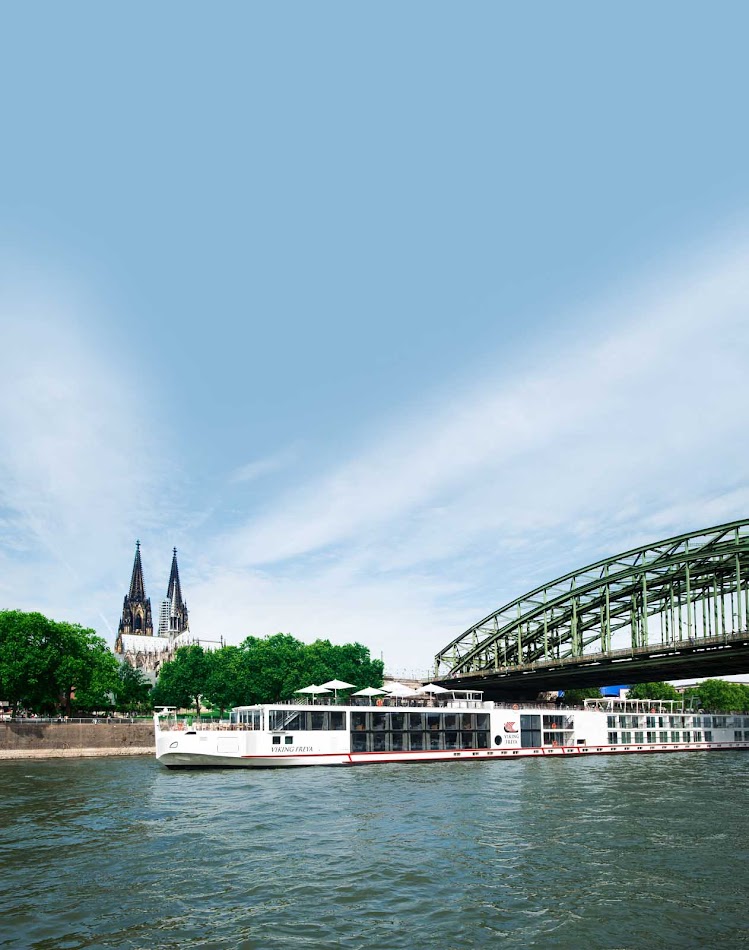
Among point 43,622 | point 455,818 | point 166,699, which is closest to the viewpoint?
point 455,818

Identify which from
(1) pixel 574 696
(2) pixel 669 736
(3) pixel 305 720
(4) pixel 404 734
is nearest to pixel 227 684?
(4) pixel 404 734

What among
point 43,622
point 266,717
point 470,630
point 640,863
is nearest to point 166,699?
point 43,622

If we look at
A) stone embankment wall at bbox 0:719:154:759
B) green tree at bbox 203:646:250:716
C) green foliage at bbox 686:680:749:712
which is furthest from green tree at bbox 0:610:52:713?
green foliage at bbox 686:680:749:712

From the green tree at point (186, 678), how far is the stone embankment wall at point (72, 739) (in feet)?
79.3

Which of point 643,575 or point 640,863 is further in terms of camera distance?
point 643,575

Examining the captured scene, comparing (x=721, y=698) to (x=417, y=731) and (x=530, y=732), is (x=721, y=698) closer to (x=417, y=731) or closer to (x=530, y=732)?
(x=530, y=732)

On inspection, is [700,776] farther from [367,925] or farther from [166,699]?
[166,699]

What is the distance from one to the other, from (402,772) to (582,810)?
20718mm

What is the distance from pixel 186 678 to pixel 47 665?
29.0 metres

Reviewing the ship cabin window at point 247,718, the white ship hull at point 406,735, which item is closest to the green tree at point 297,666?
the white ship hull at point 406,735

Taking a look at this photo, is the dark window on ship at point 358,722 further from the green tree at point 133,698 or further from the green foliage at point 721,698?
the green foliage at point 721,698

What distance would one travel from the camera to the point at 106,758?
240 feet

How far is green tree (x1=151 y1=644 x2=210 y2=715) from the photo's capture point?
10569 centimetres

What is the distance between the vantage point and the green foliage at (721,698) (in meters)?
161
